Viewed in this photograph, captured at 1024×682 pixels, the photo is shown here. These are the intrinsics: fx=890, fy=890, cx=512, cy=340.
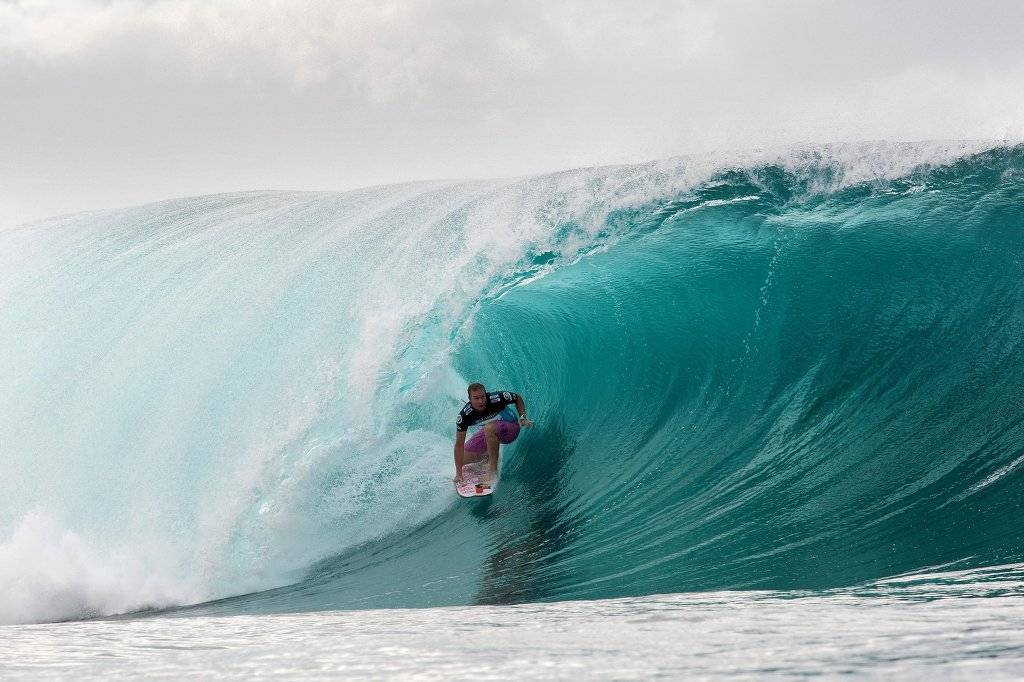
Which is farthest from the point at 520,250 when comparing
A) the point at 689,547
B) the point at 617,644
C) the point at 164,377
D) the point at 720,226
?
the point at 617,644

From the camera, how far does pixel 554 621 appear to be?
3.64 meters

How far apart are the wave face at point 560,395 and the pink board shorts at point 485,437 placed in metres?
0.35

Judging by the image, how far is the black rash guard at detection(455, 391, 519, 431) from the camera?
23.7ft

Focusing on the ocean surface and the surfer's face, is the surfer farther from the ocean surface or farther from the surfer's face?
the ocean surface

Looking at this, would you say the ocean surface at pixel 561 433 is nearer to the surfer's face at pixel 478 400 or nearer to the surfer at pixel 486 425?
the surfer at pixel 486 425

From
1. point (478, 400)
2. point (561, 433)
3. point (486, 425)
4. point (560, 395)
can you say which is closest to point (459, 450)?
point (486, 425)

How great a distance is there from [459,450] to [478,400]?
0.48 metres

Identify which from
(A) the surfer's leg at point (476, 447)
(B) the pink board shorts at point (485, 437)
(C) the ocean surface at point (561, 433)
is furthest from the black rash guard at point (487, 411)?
(C) the ocean surface at point (561, 433)

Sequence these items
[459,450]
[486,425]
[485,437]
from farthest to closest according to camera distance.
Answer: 1. [485,437]
2. [486,425]
3. [459,450]

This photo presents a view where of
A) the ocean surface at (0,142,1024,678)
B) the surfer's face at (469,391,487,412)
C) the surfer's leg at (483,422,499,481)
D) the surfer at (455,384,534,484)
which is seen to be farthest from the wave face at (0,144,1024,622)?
the surfer's face at (469,391,487,412)

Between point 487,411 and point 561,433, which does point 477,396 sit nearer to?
point 487,411

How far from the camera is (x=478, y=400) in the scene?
7.15 m

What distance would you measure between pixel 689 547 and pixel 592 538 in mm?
803

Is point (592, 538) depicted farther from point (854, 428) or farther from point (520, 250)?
point (520, 250)
